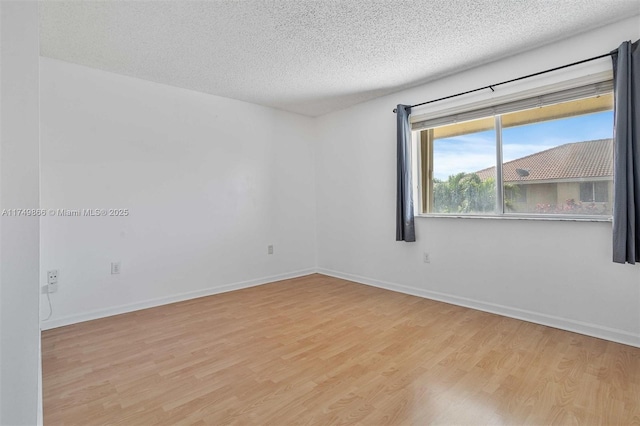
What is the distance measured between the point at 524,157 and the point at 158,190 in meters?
3.62

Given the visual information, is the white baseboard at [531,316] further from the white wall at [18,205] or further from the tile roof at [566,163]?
the white wall at [18,205]

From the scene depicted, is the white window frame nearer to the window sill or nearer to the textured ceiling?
the window sill

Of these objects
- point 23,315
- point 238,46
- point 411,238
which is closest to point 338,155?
point 411,238

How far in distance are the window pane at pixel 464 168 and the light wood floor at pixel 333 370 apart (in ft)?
3.61

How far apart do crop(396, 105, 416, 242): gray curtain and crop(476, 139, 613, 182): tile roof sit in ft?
3.08

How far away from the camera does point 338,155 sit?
4457mm

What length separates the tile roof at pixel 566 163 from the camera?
98.0 inches

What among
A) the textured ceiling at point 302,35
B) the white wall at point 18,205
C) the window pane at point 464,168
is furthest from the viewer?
the window pane at point 464,168

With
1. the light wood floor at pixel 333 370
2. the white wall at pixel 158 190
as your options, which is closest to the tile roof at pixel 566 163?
the light wood floor at pixel 333 370

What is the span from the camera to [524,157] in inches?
114

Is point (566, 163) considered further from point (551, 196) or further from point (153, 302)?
point (153, 302)

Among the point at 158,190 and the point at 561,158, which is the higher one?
the point at 561,158

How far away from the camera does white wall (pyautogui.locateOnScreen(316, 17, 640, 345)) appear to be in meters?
2.42

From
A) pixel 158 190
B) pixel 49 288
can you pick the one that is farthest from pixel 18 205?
pixel 158 190
